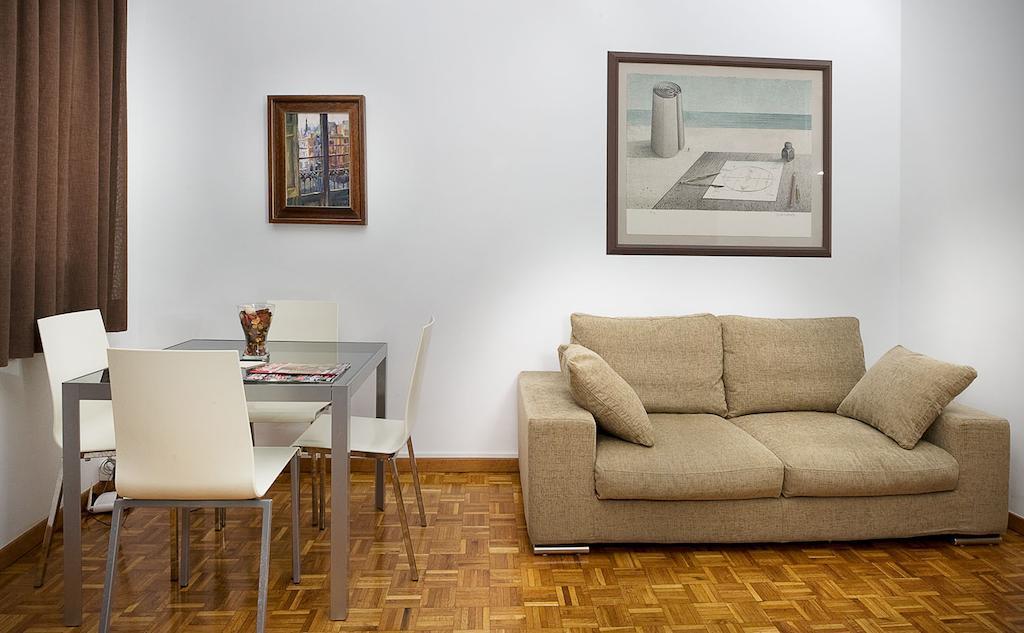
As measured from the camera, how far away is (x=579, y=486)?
295cm

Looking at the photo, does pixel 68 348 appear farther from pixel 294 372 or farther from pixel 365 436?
pixel 365 436

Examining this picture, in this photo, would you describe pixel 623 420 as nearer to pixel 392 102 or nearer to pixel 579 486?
pixel 579 486

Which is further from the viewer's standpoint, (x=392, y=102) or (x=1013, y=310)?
(x=392, y=102)

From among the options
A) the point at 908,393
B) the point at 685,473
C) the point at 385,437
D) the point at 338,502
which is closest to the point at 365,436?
the point at 385,437

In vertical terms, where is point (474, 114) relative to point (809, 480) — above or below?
above

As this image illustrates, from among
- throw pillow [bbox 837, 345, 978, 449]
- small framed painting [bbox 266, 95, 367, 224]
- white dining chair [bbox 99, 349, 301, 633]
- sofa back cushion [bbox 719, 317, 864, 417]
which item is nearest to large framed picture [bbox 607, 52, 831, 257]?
sofa back cushion [bbox 719, 317, 864, 417]

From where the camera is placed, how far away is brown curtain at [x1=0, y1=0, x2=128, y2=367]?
2719 mm

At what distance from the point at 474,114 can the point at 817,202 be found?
1.89 m

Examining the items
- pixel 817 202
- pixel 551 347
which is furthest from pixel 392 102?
pixel 817 202

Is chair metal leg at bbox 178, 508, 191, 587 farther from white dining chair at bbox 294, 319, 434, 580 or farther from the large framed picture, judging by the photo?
the large framed picture

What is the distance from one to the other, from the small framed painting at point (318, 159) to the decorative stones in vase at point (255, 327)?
110cm

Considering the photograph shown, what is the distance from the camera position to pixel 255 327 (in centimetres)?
286

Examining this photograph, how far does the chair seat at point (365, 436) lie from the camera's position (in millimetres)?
2818

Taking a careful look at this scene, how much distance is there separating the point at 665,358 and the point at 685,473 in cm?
82
